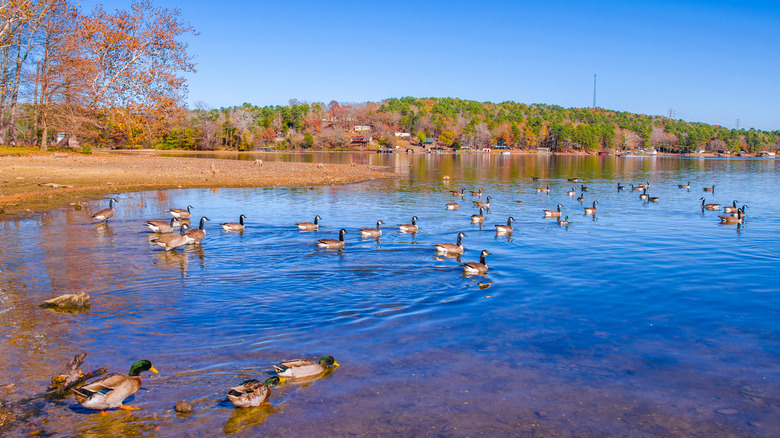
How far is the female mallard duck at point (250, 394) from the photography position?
734 centimetres

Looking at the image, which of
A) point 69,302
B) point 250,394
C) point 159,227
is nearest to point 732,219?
point 159,227

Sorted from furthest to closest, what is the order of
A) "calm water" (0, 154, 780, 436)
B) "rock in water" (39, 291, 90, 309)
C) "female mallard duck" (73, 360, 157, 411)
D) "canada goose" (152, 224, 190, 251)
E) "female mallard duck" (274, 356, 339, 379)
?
1. "canada goose" (152, 224, 190, 251)
2. "rock in water" (39, 291, 90, 309)
3. "female mallard duck" (274, 356, 339, 379)
4. "calm water" (0, 154, 780, 436)
5. "female mallard duck" (73, 360, 157, 411)

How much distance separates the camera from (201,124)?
13775 cm

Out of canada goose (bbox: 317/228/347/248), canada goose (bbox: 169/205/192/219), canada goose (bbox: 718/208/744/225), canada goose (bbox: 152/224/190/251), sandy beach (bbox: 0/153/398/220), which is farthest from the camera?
canada goose (bbox: 718/208/744/225)

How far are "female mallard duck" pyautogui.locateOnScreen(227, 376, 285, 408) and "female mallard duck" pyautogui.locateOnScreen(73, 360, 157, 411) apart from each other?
1.46 metres

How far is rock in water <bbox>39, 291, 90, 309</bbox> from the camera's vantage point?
436 inches

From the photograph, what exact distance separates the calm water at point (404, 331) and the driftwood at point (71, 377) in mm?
236

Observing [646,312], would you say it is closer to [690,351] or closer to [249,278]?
[690,351]

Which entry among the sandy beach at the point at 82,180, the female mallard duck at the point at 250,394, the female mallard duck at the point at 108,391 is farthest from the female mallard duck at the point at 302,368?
the sandy beach at the point at 82,180

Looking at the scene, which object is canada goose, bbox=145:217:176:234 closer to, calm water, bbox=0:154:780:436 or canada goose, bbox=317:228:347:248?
calm water, bbox=0:154:780:436

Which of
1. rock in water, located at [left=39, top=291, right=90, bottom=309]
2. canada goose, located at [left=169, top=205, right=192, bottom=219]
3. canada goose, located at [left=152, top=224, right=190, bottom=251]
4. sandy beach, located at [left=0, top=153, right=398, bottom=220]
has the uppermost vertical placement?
sandy beach, located at [left=0, top=153, right=398, bottom=220]

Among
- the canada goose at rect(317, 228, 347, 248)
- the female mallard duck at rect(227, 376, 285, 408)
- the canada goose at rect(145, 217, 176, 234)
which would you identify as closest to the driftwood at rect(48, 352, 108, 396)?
the female mallard duck at rect(227, 376, 285, 408)

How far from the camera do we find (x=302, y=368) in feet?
27.5

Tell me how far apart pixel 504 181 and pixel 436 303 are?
4330 cm
